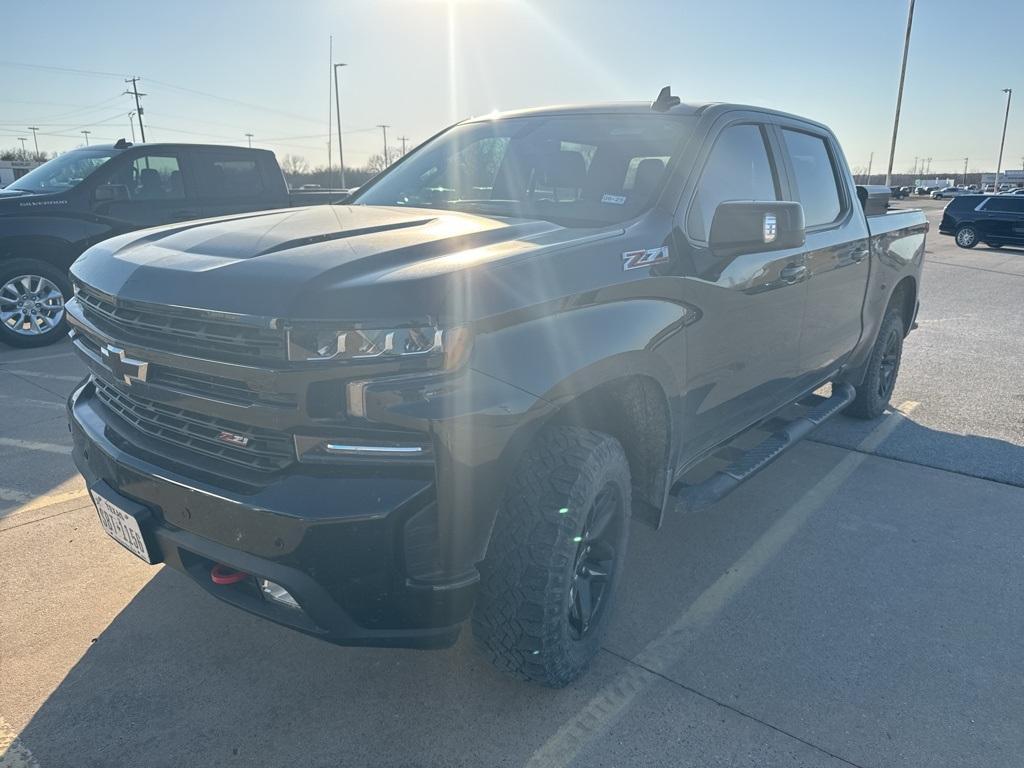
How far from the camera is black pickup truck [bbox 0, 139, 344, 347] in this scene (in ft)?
24.3

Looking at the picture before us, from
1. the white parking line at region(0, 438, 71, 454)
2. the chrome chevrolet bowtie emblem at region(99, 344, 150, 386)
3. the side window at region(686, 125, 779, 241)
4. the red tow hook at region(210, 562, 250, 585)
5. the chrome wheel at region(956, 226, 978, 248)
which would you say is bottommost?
the chrome wheel at region(956, 226, 978, 248)

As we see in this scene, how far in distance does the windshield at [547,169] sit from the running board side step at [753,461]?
1168 millimetres

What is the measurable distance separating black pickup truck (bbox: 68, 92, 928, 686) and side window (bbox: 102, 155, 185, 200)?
226 inches

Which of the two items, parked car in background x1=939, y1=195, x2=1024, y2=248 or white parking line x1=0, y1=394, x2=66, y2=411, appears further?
parked car in background x1=939, y1=195, x2=1024, y2=248

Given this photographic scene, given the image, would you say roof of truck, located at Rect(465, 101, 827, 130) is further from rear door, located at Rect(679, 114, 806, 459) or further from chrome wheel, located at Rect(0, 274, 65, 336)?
chrome wheel, located at Rect(0, 274, 65, 336)

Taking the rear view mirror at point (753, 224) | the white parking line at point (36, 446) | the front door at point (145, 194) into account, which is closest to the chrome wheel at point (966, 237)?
the front door at point (145, 194)

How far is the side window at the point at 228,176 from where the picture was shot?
27.1ft

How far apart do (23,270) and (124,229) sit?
995 millimetres

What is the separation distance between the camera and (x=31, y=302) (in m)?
7.56

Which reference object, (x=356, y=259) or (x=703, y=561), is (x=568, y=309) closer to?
(x=356, y=259)

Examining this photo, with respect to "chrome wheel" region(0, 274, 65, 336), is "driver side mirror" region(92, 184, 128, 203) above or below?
above

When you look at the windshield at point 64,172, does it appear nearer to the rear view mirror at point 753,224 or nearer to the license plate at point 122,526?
the license plate at point 122,526

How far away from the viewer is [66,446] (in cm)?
462

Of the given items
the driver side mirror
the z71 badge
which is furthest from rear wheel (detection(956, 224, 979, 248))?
the z71 badge
